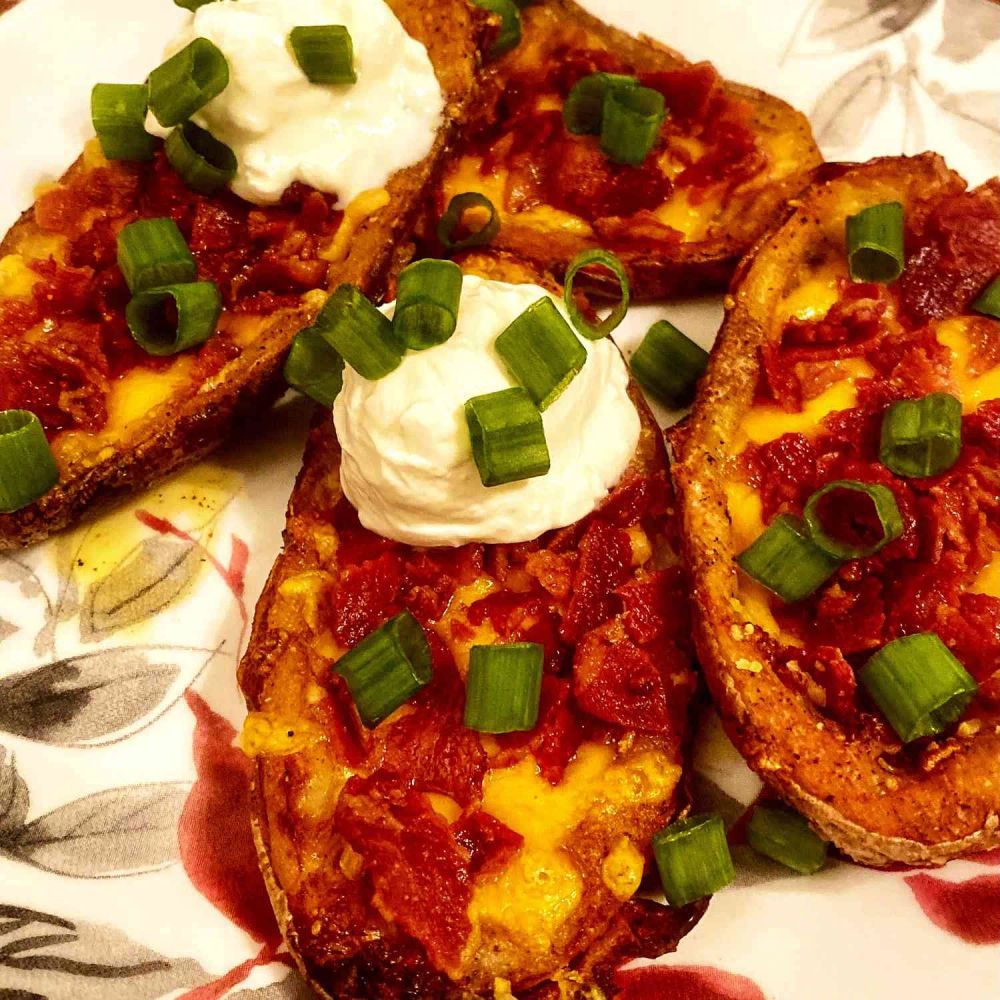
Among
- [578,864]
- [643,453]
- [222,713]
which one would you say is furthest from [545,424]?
[222,713]

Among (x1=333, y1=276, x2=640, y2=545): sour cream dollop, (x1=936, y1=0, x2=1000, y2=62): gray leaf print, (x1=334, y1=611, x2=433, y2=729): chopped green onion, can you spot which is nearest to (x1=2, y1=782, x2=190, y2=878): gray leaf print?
(x1=334, y1=611, x2=433, y2=729): chopped green onion

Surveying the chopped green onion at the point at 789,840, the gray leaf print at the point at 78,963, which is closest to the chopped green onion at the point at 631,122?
the chopped green onion at the point at 789,840

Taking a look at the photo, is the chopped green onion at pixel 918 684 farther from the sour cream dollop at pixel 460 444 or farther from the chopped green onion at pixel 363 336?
the chopped green onion at pixel 363 336

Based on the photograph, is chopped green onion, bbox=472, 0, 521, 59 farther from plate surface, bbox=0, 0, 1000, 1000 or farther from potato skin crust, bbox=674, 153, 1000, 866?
potato skin crust, bbox=674, 153, 1000, 866

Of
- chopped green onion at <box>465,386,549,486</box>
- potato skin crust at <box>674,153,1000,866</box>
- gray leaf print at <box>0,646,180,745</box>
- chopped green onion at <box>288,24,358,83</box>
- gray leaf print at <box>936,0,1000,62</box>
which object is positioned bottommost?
gray leaf print at <box>0,646,180,745</box>

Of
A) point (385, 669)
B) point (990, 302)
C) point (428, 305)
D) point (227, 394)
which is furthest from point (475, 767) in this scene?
point (990, 302)
